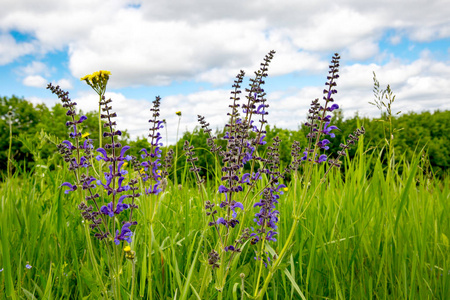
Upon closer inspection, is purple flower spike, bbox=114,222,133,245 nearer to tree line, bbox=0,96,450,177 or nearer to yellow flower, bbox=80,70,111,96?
yellow flower, bbox=80,70,111,96

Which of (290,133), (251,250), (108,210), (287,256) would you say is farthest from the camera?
(290,133)

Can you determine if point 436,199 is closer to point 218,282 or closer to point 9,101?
point 218,282

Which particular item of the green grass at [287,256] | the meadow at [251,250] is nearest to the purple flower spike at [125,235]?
the meadow at [251,250]

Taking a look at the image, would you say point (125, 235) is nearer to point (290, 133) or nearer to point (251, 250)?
point (251, 250)

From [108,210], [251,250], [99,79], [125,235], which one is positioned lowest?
[251,250]

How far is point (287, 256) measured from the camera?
10.3 feet

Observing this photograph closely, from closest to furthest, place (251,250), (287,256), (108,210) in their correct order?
1. (108,210)
2. (287,256)
3. (251,250)

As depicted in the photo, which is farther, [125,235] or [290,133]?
[290,133]

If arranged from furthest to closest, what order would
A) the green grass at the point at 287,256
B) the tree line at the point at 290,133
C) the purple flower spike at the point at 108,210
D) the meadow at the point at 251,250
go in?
the tree line at the point at 290,133, the green grass at the point at 287,256, the meadow at the point at 251,250, the purple flower spike at the point at 108,210

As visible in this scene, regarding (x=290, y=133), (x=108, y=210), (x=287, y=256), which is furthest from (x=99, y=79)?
(x=290, y=133)

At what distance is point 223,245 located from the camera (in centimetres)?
230

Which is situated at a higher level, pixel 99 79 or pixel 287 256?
pixel 99 79

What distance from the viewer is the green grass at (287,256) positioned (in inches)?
107

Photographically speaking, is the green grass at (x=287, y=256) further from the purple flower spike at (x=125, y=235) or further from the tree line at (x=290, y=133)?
the tree line at (x=290, y=133)
